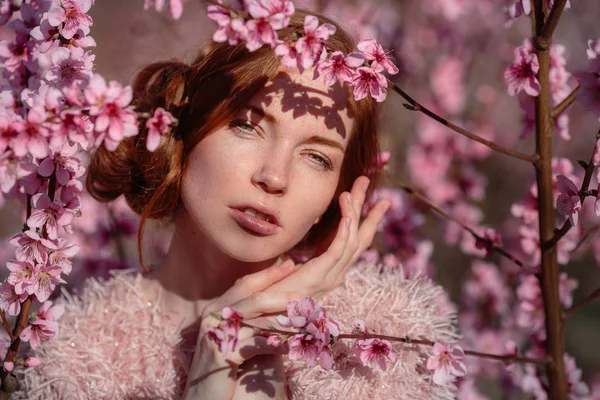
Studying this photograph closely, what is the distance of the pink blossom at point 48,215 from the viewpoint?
3.16 feet

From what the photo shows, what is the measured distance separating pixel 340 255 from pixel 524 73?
1.40ft

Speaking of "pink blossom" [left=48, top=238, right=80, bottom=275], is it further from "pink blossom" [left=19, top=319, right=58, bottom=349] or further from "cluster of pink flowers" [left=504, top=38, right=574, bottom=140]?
"cluster of pink flowers" [left=504, top=38, right=574, bottom=140]

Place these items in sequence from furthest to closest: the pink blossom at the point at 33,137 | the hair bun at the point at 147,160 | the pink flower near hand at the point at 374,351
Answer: the hair bun at the point at 147,160 → the pink flower near hand at the point at 374,351 → the pink blossom at the point at 33,137

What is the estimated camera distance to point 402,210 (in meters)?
1.75

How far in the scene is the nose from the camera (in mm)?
1074

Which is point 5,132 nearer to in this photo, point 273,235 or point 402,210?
point 273,235

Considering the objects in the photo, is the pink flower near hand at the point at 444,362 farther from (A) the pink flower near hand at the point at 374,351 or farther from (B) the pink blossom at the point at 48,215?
(B) the pink blossom at the point at 48,215

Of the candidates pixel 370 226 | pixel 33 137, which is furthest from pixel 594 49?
pixel 33 137

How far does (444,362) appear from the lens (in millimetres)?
1041

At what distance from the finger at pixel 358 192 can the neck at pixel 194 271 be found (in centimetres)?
20

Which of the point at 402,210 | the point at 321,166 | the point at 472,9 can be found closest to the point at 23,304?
the point at 321,166

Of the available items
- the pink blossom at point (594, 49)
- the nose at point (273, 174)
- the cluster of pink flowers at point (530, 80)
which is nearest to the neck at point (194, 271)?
the nose at point (273, 174)

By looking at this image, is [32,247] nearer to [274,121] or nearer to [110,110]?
[110,110]

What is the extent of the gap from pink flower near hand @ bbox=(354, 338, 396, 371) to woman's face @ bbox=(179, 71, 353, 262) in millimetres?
235
